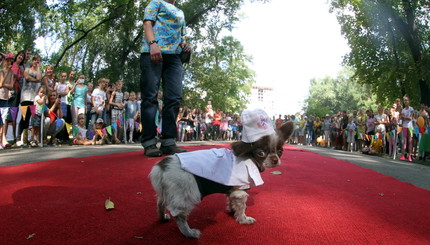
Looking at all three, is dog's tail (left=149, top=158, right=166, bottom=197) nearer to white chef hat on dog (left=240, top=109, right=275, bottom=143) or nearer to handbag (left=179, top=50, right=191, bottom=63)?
white chef hat on dog (left=240, top=109, right=275, bottom=143)

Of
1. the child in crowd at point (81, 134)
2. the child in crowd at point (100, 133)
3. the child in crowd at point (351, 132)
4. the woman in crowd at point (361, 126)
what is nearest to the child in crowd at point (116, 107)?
the child in crowd at point (100, 133)

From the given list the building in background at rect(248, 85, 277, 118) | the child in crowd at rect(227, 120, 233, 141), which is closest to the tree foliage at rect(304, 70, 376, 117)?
the building in background at rect(248, 85, 277, 118)

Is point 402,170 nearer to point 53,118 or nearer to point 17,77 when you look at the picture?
point 53,118

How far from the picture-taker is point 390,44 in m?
21.5

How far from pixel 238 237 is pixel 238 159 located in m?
0.60

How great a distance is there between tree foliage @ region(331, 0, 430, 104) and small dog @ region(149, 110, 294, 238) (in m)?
19.3

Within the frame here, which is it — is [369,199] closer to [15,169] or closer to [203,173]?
[203,173]

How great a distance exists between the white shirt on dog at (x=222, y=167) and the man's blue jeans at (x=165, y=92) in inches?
87.2

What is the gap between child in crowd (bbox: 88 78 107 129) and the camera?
10.3 metres

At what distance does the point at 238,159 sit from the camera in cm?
239

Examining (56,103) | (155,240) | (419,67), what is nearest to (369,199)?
(155,240)

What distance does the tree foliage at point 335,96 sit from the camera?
59753 millimetres

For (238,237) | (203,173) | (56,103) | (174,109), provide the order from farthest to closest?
1. (56,103)
2. (174,109)
3. (203,173)
4. (238,237)

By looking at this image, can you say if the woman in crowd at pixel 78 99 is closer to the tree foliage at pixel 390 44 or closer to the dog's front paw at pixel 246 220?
the dog's front paw at pixel 246 220
